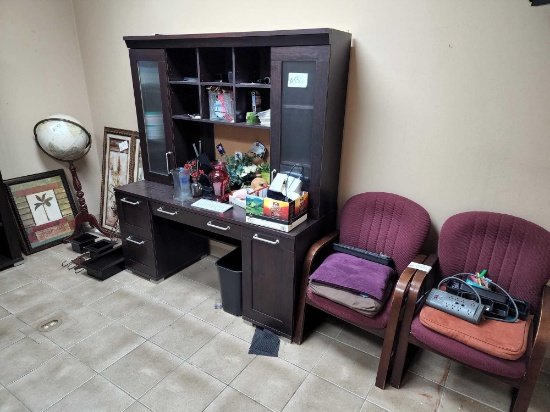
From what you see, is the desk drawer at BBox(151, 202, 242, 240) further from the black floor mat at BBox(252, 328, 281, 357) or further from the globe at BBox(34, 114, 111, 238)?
the globe at BBox(34, 114, 111, 238)

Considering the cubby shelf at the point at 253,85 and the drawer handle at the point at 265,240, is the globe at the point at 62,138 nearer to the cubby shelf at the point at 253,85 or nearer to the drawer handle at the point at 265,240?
the cubby shelf at the point at 253,85

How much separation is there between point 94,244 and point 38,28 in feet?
6.77

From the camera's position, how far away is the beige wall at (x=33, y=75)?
313cm

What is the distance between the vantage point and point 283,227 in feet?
6.89

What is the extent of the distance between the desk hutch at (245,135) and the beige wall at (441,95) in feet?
0.60

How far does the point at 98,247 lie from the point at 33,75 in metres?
1.73

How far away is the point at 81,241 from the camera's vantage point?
348 cm

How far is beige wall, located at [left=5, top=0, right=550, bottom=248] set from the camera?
71.3 inches

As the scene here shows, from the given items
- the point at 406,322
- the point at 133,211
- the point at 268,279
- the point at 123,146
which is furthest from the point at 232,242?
the point at 123,146

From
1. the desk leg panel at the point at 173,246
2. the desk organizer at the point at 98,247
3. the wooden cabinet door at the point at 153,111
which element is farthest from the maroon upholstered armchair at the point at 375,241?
the desk organizer at the point at 98,247

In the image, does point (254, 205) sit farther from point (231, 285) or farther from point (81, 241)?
point (81, 241)

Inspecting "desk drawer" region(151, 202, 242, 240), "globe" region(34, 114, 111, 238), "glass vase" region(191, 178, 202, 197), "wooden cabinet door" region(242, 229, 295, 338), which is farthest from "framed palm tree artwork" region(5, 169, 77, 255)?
"wooden cabinet door" region(242, 229, 295, 338)

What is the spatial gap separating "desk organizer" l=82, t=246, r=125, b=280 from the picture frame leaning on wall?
64cm

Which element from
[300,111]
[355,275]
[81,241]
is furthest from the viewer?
[81,241]
